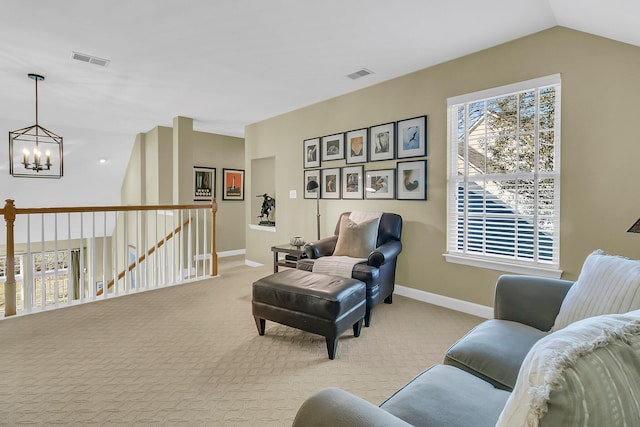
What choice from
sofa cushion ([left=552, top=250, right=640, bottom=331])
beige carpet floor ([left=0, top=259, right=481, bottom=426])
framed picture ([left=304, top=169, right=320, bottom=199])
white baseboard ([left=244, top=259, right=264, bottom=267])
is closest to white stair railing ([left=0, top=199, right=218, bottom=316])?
white baseboard ([left=244, top=259, right=264, bottom=267])

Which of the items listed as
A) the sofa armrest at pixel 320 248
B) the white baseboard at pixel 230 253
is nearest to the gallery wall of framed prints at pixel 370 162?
the sofa armrest at pixel 320 248

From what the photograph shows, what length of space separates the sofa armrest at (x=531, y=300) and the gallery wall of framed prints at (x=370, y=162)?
1.83 m

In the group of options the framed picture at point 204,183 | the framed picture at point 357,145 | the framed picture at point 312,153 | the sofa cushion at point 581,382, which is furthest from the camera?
the framed picture at point 204,183

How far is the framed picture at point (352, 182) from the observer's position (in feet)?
13.8

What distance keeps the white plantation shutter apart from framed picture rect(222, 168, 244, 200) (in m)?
5.00

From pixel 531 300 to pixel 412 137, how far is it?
91.4 inches

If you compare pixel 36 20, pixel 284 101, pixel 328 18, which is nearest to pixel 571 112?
pixel 328 18

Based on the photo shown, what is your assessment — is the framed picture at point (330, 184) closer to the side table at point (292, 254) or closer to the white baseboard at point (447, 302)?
the side table at point (292, 254)

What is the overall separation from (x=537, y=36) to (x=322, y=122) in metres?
2.65

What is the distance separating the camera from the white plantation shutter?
2787 mm

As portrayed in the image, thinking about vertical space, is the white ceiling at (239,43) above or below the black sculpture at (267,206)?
above

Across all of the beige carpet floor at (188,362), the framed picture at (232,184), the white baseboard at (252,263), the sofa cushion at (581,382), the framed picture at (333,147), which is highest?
the framed picture at (333,147)

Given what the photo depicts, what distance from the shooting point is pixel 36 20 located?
2.58 metres

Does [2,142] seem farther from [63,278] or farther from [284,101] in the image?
[284,101]
